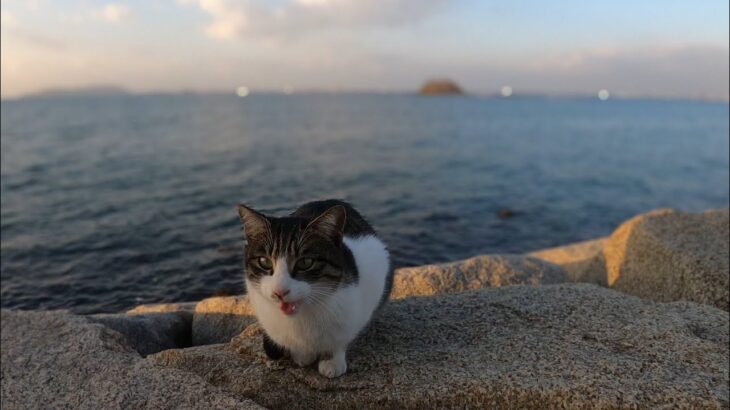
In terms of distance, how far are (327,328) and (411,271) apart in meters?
2.94

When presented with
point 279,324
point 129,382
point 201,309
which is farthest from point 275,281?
point 201,309

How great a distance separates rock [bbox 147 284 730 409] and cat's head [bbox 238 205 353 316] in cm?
86

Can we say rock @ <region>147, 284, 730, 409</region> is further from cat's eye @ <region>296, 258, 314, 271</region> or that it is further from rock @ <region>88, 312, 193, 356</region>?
rock @ <region>88, 312, 193, 356</region>

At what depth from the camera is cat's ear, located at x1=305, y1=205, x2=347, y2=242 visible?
8.92ft

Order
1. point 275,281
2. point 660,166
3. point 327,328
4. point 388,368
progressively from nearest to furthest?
point 275,281 → point 327,328 → point 388,368 → point 660,166

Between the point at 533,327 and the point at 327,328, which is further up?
the point at 327,328

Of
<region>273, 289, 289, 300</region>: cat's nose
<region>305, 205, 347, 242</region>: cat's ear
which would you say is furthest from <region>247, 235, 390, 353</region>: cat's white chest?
<region>305, 205, 347, 242</region>: cat's ear

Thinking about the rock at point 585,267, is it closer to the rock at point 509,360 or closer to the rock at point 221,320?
the rock at point 509,360

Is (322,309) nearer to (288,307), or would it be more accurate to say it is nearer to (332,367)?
(288,307)

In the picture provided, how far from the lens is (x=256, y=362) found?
139 inches

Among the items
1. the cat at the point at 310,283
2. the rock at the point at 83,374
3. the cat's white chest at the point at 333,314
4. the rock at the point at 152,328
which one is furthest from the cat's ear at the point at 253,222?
the rock at the point at 152,328

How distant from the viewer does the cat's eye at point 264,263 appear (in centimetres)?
273

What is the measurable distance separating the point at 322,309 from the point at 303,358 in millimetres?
→ 641

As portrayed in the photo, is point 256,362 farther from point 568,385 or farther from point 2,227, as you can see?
point 2,227
